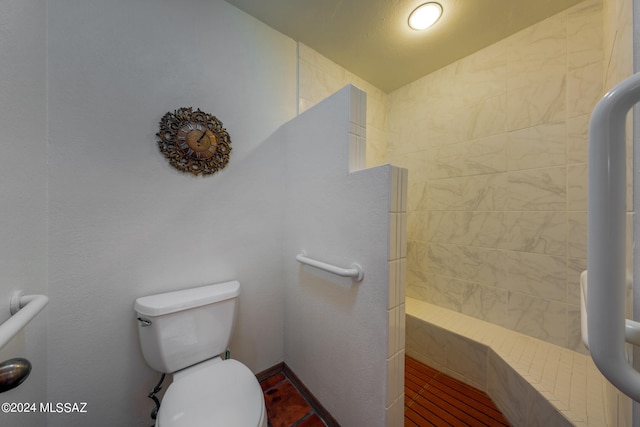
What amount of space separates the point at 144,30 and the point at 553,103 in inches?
88.8

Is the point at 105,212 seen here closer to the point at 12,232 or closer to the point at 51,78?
the point at 12,232

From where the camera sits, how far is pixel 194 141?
115cm

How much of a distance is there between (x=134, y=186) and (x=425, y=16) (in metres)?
1.82

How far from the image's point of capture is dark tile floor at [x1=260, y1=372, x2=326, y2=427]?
45.9 inches

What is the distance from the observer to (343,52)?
1.62 meters

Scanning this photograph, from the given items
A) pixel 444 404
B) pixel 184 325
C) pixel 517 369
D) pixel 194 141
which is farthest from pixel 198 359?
pixel 517 369

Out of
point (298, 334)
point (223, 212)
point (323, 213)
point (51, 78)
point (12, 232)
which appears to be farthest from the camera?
point (298, 334)

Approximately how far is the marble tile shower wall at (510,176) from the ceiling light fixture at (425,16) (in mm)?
535

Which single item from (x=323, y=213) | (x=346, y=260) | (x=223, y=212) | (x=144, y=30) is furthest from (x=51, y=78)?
(x=346, y=260)

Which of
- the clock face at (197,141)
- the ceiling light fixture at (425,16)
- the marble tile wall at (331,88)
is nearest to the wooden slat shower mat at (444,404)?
the marble tile wall at (331,88)

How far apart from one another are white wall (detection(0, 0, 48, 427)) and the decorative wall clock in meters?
0.39

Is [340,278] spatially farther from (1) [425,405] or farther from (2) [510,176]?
(2) [510,176]

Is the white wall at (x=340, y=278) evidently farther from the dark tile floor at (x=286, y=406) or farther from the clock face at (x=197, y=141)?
the clock face at (x=197, y=141)

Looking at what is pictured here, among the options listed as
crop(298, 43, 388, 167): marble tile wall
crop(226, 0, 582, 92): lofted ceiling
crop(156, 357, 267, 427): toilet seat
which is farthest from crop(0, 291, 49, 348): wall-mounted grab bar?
crop(226, 0, 582, 92): lofted ceiling
